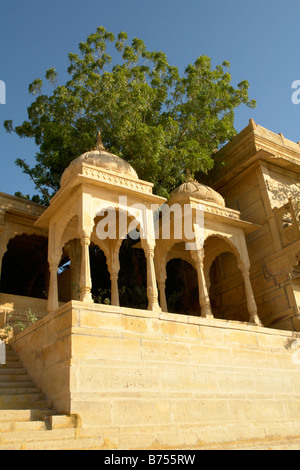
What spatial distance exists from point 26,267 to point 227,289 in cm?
825

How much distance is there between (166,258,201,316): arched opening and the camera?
520 inches

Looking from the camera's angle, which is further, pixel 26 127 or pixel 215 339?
pixel 26 127

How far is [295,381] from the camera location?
850cm

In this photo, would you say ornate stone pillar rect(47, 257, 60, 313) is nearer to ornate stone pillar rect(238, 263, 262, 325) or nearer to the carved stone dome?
the carved stone dome

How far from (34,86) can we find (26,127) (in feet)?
4.30

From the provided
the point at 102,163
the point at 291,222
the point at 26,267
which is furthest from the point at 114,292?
the point at 26,267

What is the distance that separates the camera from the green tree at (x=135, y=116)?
11.4 m

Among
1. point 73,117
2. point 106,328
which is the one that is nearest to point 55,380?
point 106,328

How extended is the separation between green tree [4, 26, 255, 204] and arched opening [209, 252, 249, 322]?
293cm

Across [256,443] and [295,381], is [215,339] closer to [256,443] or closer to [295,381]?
[256,443]

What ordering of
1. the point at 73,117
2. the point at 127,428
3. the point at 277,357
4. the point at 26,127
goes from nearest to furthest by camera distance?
the point at 127,428
the point at 277,357
the point at 73,117
the point at 26,127

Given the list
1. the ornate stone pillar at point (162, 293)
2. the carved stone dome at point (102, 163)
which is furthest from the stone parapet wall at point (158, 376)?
the carved stone dome at point (102, 163)

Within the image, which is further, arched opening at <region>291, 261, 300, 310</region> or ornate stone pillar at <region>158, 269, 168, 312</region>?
arched opening at <region>291, 261, 300, 310</region>

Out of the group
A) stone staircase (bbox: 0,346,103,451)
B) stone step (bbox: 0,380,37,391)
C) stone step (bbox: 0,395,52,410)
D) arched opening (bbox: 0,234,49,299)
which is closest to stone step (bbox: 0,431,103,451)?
stone staircase (bbox: 0,346,103,451)
